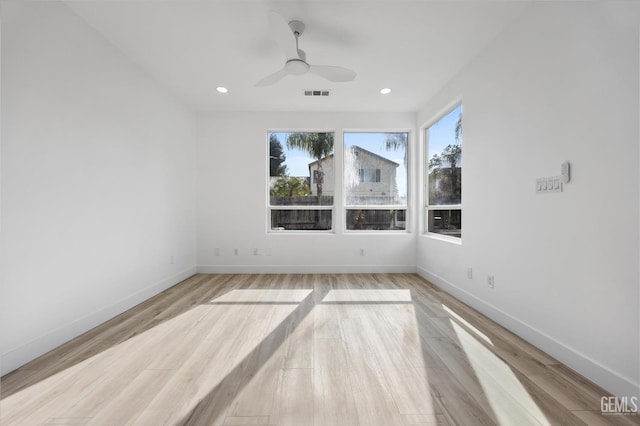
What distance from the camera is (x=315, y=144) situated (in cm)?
485

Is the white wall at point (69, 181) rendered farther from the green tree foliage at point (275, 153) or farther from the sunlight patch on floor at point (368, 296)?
the sunlight patch on floor at point (368, 296)

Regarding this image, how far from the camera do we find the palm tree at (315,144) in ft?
15.9

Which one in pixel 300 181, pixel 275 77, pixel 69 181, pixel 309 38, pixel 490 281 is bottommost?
pixel 490 281

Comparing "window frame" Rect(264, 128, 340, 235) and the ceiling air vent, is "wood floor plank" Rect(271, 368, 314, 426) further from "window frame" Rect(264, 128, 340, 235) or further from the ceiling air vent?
the ceiling air vent

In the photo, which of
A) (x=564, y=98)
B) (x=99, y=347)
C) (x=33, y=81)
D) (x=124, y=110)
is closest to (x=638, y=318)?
(x=564, y=98)

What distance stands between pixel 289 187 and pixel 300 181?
0.22m

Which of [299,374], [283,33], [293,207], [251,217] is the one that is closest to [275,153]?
[293,207]

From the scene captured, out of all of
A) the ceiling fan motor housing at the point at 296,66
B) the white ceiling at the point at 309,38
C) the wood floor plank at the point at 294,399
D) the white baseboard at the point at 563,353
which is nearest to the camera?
the wood floor plank at the point at 294,399

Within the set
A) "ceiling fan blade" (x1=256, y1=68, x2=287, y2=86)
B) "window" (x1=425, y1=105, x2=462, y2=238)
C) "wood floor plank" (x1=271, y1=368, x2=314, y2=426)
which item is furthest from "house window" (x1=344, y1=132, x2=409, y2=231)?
"wood floor plank" (x1=271, y1=368, x2=314, y2=426)

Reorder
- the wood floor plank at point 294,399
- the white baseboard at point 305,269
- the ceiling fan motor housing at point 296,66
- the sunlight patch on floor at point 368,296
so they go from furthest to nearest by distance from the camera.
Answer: the white baseboard at point 305,269 → the sunlight patch on floor at point 368,296 → the ceiling fan motor housing at point 296,66 → the wood floor plank at point 294,399

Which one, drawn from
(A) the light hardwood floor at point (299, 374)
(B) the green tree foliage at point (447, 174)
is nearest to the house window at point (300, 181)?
(B) the green tree foliage at point (447, 174)

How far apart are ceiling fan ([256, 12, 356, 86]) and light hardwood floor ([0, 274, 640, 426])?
2341 mm

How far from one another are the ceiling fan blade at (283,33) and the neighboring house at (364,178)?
2.50 meters

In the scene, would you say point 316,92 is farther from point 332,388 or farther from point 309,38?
point 332,388
